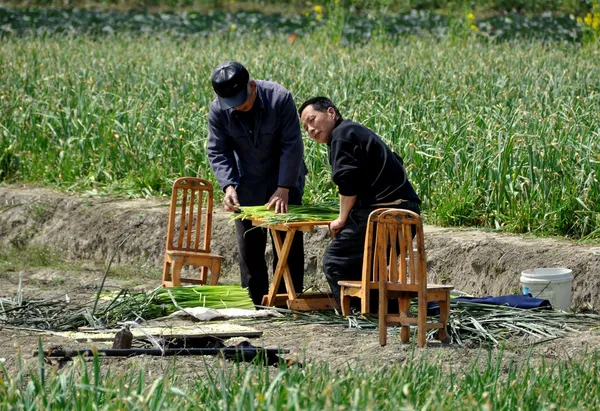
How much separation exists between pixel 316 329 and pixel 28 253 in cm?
433

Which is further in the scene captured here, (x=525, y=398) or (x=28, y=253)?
(x=28, y=253)

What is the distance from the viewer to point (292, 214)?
6820 millimetres

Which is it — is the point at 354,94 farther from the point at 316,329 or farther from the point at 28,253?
the point at 316,329

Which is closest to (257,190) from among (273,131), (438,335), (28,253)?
(273,131)

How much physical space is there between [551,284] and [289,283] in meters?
1.53

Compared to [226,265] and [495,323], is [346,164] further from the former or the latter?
[226,265]

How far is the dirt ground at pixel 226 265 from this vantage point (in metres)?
5.65

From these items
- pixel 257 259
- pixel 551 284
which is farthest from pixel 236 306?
pixel 551 284

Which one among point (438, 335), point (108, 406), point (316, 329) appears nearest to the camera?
point (108, 406)

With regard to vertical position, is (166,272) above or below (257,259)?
below

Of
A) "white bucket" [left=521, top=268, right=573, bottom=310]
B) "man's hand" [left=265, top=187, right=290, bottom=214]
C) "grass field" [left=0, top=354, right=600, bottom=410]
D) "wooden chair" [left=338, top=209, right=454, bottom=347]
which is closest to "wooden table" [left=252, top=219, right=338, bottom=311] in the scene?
"man's hand" [left=265, top=187, right=290, bottom=214]

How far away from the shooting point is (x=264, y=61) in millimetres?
13672

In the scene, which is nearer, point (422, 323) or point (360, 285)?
point (422, 323)

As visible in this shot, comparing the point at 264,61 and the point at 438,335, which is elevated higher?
the point at 264,61
